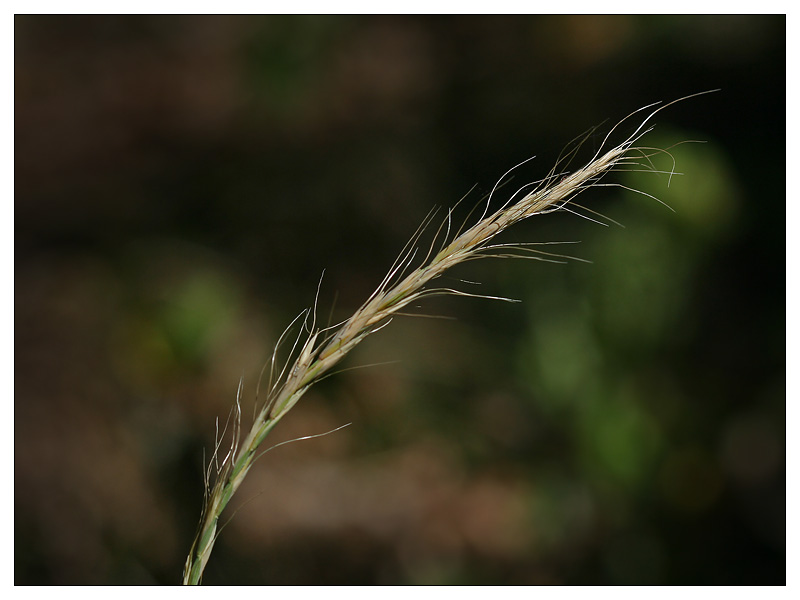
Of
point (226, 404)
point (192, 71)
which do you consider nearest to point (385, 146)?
point (192, 71)

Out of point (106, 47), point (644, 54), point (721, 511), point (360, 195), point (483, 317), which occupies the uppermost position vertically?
point (106, 47)

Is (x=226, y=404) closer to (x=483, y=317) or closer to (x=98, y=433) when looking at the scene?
(x=98, y=433)

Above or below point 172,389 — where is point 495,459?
below

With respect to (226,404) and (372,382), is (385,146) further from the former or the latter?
(226,404)

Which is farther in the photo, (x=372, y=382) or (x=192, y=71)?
(x=192, y=71)

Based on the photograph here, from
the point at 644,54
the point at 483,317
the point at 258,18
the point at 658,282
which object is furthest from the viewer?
the point at 258,18

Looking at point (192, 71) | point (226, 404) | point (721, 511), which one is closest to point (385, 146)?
point (192, 71)

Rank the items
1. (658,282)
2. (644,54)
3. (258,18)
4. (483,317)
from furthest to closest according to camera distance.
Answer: (258,18)
(483,317)
(644,54)
(658,282)
